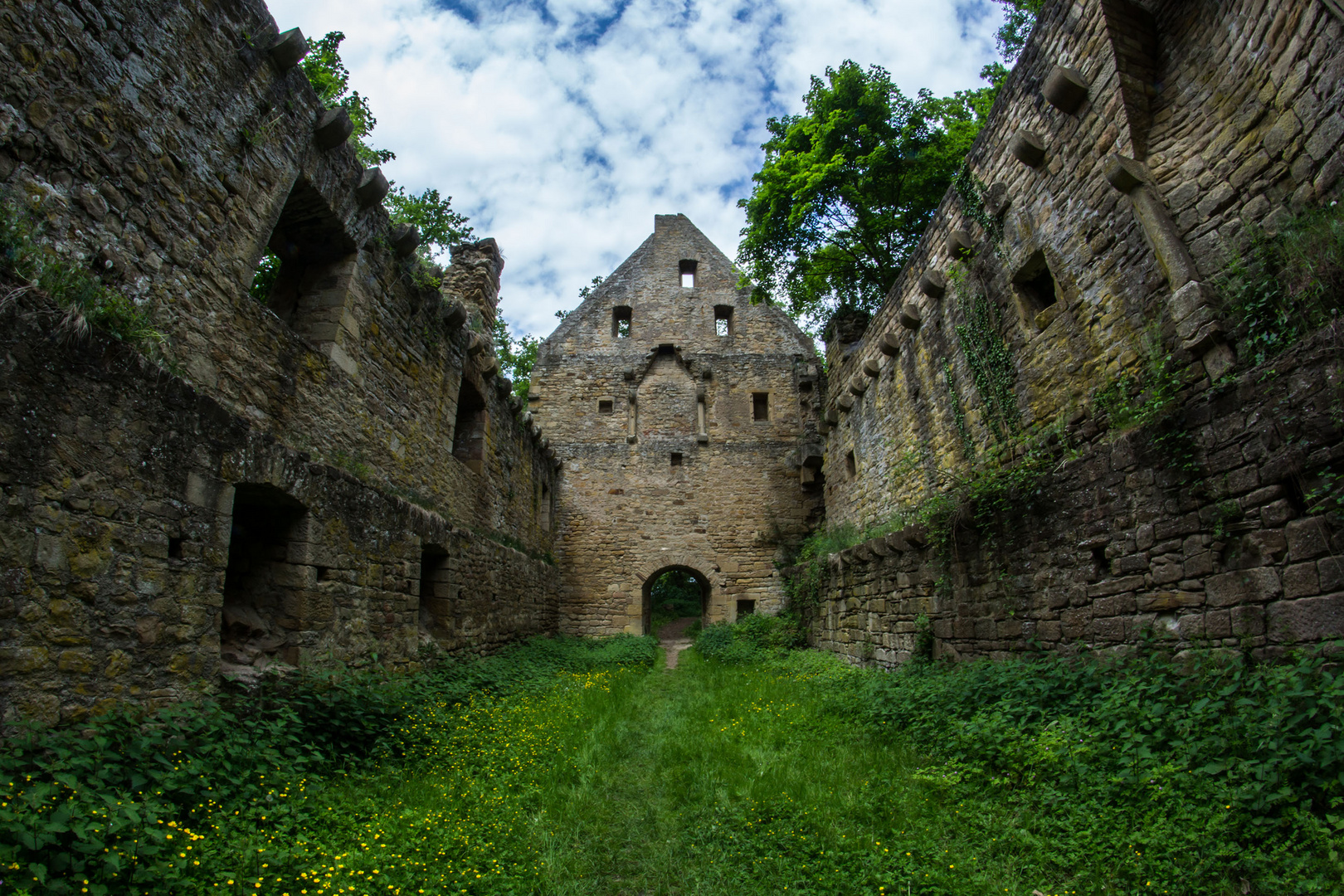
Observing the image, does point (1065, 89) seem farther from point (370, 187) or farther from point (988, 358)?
point (370, 187)

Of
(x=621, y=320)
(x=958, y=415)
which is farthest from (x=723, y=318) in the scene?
(x=958, y=415)

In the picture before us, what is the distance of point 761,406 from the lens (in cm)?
1731

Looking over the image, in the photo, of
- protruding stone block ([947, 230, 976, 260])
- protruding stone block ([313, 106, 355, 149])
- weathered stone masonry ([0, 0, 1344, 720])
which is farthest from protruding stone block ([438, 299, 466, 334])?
protruding stone block ([947, 230, 976, 260])

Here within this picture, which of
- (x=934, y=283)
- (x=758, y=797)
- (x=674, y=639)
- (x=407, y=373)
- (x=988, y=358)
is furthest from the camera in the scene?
(x=674, y=639)

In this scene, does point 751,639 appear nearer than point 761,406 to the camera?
Yes

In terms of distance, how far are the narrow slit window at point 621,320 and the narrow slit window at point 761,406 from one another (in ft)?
12.9

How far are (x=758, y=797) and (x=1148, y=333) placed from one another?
4.55 metres

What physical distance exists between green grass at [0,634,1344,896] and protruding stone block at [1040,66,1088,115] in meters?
4.91

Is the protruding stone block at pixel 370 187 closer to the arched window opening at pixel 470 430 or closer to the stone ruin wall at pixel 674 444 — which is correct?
the arched window opening at pixel 470 430

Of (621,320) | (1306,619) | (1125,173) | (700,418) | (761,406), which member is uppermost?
(621,320)

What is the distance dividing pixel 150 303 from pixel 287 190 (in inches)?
75.1

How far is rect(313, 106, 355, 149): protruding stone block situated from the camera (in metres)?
6.00

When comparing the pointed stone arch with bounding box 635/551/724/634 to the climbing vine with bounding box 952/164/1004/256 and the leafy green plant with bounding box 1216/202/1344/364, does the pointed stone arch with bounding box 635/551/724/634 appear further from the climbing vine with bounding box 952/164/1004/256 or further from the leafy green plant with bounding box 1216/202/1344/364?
the leafy green plant with bounding box 1216/202/1344/364

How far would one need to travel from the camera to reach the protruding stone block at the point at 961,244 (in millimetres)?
7973
